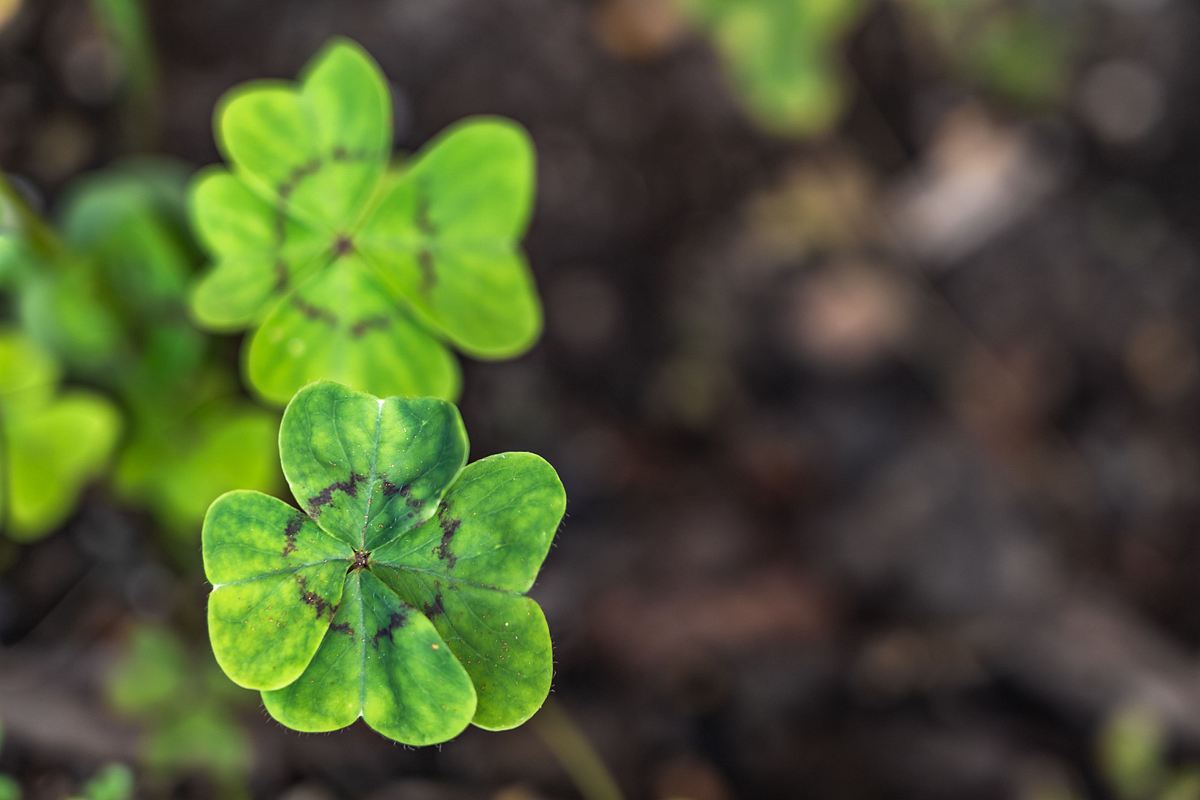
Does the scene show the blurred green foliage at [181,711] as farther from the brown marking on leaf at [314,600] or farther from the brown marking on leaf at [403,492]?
the brown marking on leaf at [403,492]

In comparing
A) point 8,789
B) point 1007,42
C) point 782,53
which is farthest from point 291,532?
point 1007,42

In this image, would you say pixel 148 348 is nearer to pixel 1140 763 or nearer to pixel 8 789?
pixel 8 789

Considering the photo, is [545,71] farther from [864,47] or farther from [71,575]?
[71,575]

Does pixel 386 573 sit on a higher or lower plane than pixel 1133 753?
higher

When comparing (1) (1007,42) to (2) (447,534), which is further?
(1) (1007,42)

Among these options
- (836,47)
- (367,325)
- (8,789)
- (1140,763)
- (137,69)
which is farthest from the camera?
(836,47)

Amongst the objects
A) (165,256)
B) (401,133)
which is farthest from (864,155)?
(165,256)
